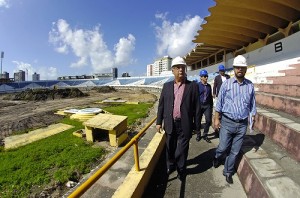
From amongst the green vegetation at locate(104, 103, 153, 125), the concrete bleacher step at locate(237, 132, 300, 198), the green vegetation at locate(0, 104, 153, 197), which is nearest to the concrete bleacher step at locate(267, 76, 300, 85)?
the concrete bleacher step at locate(237, 132, 300, 198)

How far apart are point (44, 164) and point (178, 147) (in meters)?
3.67

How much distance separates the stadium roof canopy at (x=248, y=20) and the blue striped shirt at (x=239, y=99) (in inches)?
474

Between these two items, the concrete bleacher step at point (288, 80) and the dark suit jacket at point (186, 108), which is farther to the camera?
the concrete bleacher step at point (288, 80)

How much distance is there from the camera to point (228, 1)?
14.4 meters

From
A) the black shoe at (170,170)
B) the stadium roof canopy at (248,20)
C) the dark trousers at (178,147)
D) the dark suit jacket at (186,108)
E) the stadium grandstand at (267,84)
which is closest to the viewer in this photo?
the stadium grandstand at (267,84)

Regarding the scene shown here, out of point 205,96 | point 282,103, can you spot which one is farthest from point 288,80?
point 205,96

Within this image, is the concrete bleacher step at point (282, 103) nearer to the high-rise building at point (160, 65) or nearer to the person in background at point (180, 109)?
the person in background at point (180, 109)

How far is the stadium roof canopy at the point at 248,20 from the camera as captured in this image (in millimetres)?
14516

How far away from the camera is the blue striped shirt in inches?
146

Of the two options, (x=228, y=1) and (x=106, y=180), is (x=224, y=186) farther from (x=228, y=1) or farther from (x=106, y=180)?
(x=228, y=1)

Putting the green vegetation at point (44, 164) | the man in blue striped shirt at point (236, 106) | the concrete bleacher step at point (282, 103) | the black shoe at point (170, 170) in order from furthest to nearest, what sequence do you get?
the concrete bleacher step at point (282, 103), the green vegetation at point (44, 164), the black shoe at point (170, 170), the man in blue striped shirt at point (236, 106)

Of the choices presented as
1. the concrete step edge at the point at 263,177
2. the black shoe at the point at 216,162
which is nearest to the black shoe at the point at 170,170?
the black shoe at the point at 216,162

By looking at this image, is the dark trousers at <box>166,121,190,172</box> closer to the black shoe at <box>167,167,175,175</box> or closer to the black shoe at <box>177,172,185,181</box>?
the black shoe at <box>177,172,185,181</box>

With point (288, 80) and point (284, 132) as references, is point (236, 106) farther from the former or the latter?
point (288, 80)
